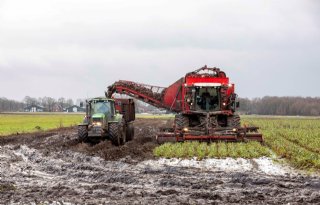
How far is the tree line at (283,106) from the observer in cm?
14150

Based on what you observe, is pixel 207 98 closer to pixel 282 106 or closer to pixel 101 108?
pixel 101 108

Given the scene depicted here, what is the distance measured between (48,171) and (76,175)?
1654 mm

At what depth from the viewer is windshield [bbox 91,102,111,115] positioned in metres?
23.8

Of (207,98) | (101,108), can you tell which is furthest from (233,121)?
(101,108)

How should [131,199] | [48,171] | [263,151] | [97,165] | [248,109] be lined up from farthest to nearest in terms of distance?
A: [248,109], [263,151], [97,165], [48,171], [131,199]

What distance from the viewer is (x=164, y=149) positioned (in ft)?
65.6

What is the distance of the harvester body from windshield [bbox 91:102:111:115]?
2.69m

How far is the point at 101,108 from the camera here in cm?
2391

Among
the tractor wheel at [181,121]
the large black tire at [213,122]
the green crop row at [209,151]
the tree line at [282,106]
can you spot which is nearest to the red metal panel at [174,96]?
the tractor wheel at [181,121]

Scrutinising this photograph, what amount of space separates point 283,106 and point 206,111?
411 ft

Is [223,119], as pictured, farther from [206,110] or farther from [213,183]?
[213,183]

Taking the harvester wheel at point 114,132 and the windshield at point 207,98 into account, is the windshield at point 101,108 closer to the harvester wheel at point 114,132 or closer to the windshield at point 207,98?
the harvester wheel at point 114,132

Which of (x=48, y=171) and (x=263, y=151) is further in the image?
(x=263, y=151)

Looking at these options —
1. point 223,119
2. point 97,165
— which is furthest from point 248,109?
point 97,165
